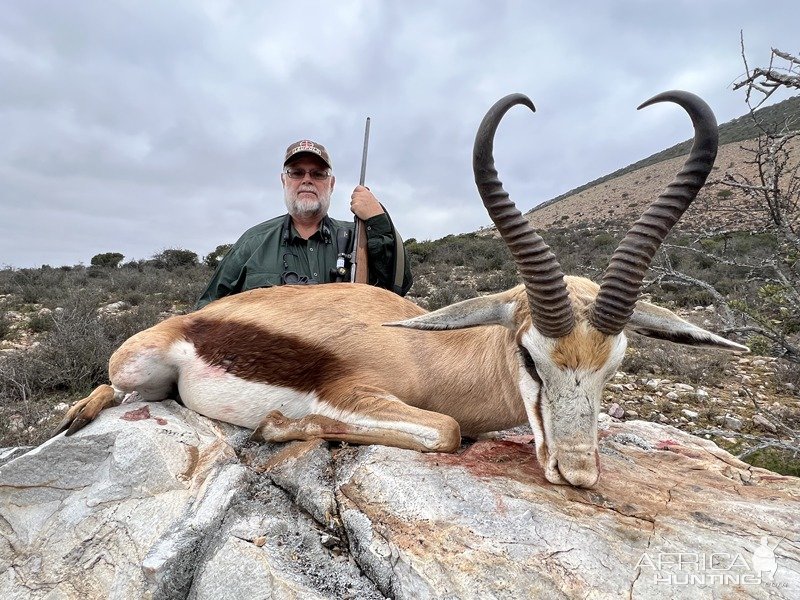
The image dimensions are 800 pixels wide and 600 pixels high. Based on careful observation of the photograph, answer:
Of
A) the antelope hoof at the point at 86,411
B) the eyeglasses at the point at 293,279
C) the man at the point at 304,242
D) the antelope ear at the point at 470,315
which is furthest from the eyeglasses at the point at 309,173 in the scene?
the antelope ear at the point at 470,315

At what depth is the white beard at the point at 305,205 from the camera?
6320 millimetres

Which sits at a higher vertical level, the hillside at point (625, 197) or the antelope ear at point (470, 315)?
the hillside at point (625, 197)

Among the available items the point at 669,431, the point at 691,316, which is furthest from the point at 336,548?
the point at 691,316

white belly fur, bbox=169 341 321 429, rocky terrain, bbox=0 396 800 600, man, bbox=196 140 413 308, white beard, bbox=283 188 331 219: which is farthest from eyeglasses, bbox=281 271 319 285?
rocky terrain, bbox=0 396 800 600

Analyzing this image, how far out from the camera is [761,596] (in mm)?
1791

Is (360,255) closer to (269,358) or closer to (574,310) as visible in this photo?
(269,358)

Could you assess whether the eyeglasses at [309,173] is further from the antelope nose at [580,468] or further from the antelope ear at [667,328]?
the antelope nose at [580,468]

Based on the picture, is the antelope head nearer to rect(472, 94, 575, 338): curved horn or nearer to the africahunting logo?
rect(472, 94, 575, 338): curved horn

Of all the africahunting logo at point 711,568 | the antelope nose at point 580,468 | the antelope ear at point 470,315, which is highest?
the antelope ear at point 470,315

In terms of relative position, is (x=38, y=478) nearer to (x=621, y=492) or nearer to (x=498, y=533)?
(x=498, y=533)

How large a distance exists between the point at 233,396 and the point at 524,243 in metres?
2.27

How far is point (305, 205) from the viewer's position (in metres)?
6.32

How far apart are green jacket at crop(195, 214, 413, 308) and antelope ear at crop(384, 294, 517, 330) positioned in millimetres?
3059

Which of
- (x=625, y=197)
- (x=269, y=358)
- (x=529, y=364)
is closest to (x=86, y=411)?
(x=269, y=358)
